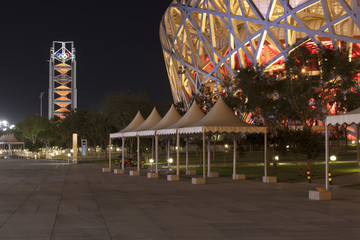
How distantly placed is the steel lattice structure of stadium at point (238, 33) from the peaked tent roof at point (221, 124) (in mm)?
18692

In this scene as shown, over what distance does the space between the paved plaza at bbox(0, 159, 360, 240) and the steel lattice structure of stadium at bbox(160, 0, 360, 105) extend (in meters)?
28.9

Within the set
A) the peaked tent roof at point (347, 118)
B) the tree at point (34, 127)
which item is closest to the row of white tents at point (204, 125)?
the peaked tent roof at point (347, 118)

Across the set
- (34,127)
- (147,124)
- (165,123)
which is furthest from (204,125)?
(34,127)

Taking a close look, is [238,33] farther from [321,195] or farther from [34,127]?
[34,127]

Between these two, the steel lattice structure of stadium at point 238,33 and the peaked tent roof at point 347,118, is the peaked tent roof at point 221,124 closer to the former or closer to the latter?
the peaked tent roof at point 347,118

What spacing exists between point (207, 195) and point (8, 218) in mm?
9289

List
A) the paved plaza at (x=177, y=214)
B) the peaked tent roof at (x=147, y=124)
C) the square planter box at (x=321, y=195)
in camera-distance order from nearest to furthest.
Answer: the paved plaza at (x=177, y=214), the square planter box at (x=321, y=195), the peaked tent roof at (x=147, y=124)

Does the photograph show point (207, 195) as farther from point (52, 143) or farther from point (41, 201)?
point (52, 143)

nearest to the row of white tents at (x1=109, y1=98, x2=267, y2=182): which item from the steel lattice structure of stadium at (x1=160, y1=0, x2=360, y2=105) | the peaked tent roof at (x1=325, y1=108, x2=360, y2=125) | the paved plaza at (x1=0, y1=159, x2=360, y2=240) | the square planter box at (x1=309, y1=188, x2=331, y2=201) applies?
the paved plaza at (x1=0, y1=159, x2=360, y2=240)

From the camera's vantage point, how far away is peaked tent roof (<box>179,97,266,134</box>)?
28.9 m

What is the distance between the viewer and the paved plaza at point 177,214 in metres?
12.3

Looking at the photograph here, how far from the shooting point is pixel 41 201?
63.8 ft

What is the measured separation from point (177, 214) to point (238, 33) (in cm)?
5708

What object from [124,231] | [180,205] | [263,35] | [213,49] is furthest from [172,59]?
[124,231]
